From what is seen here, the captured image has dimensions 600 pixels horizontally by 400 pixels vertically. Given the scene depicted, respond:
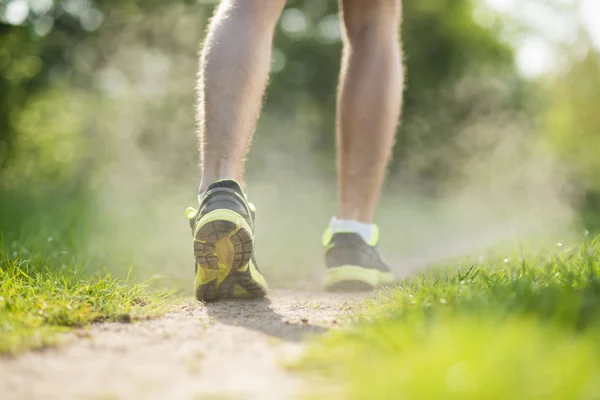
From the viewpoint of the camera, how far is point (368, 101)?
2471mm

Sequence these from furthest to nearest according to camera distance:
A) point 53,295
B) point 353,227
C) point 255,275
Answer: point 353,227 → point 255,275 → point 53,295

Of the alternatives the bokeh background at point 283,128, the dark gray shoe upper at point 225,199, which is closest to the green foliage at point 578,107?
the bokeh background at point 283,128

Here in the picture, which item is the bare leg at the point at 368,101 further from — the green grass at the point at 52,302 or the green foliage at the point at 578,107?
the green foliage at the point at 578,107

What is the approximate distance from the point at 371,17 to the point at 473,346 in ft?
5.86

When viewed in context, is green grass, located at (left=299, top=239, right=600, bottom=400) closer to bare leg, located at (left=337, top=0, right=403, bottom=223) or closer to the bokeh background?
bare leg, located at (left=337, top=0, right=403, bottom=223)

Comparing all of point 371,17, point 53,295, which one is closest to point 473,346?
point 53,295

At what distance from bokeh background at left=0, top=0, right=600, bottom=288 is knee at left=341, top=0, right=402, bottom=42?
6.53 feet

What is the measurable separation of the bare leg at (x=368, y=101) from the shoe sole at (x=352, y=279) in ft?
0.78

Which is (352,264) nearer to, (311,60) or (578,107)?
(311,60)

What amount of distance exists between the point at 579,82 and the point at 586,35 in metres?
1.68

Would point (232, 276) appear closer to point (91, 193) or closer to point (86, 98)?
point (91, 193)

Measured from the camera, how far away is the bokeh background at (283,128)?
6332 millimetres

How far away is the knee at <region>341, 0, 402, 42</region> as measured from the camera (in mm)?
2475

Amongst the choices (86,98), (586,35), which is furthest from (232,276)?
(586,35)
